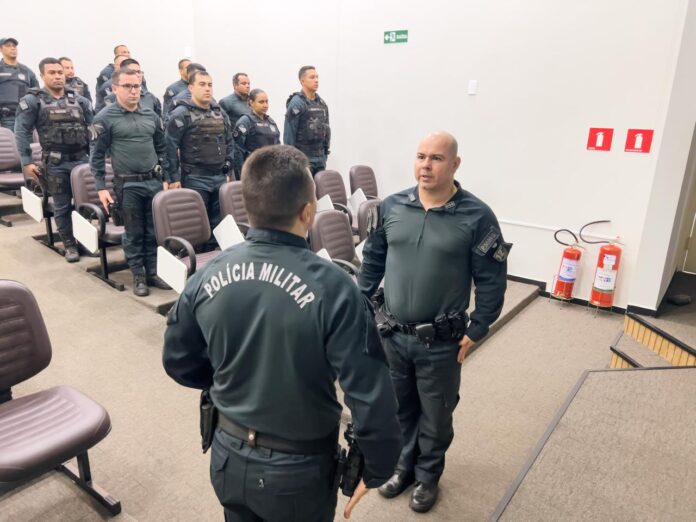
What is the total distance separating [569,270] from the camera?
406 centimetres

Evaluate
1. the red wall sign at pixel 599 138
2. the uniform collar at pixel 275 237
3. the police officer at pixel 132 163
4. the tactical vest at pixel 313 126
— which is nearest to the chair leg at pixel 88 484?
the uniform collar at pixel 275 237

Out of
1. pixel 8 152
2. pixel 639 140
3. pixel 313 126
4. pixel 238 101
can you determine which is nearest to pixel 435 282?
pixel 639 140

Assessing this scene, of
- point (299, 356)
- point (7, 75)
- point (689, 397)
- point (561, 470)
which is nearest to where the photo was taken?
point (299, 356)

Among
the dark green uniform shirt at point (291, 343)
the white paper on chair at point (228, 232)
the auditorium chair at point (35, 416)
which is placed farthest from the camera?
the white paper on chair at point (228, 232)

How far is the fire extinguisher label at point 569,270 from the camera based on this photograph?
13.3ft

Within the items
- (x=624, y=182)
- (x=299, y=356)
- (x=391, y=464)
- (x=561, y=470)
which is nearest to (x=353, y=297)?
(x=299, y=356)

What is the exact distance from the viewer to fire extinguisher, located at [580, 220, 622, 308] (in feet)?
12.8

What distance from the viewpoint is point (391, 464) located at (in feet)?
3.98

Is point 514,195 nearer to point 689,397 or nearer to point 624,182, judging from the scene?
point 624,182

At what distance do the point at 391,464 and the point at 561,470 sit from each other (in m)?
1.22

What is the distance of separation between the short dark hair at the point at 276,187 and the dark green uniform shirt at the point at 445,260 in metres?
0.81

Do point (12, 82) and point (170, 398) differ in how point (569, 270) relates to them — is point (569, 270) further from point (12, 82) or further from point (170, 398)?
point (12, 82)

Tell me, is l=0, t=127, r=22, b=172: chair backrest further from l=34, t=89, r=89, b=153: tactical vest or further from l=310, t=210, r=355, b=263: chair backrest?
l=310, t=210, r=355, b=263: chair backrest

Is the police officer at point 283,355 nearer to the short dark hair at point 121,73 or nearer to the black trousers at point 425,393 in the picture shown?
the black trousers at point 425,393
